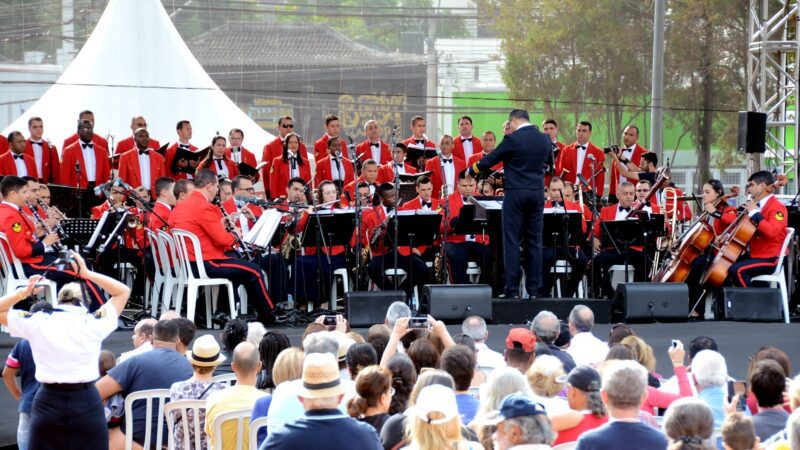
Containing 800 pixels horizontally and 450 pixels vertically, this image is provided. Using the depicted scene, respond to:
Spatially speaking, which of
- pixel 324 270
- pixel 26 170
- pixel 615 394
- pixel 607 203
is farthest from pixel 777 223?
pixel 26 170

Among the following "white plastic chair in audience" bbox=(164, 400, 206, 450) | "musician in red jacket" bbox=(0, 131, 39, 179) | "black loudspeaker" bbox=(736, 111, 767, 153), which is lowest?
"white plastic chair in audience" bbox=(164, 400, 206, 450)

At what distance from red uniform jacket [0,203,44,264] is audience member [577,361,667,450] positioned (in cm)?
605

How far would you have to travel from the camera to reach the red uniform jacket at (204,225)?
31.2ft

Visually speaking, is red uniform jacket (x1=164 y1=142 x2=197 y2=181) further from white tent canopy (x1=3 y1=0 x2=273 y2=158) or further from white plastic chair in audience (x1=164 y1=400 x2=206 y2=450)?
white plastic chair in audience (x1=164 y1=400 x2=206 y2=450)

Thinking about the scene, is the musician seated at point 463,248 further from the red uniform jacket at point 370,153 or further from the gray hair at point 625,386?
the gray hair at point 625,386

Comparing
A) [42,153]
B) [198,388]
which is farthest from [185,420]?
[42,153]

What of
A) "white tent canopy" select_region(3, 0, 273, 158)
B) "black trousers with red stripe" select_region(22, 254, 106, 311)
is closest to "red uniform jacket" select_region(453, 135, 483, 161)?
"white tent canopy" select_region(3, 0, 273, 158)

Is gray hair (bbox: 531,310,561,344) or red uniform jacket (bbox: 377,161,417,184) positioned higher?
red uniform jacket (bbox: 377,161,417,184)

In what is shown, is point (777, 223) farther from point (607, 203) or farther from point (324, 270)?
point (324, 270)

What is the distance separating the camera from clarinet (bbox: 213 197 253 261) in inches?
390

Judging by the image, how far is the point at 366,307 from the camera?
9281 millimetres

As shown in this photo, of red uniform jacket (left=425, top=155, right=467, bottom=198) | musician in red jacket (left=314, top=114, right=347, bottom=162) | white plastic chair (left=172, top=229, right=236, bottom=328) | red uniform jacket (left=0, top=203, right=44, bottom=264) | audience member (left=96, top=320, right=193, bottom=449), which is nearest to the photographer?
audience member (left=96, top=320, right=193, bottom=449)

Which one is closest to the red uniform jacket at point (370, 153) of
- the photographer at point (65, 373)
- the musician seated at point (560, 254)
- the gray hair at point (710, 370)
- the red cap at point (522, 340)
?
the musician seated at point (560, 254)

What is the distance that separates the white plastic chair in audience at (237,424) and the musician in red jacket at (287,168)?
25.0 ft
